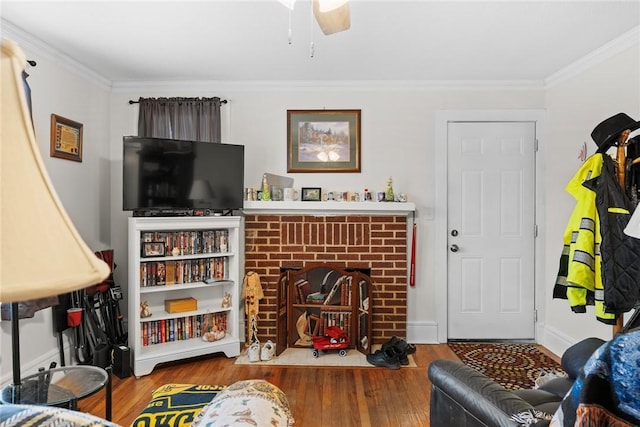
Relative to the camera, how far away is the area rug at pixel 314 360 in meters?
3.41

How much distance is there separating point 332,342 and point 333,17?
272 centimetres

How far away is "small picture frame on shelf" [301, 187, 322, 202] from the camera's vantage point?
12.8ft

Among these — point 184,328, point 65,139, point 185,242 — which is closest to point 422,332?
point 184,328

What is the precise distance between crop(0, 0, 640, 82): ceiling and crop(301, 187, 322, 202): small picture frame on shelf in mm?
1068

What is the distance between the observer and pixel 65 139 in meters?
3.29

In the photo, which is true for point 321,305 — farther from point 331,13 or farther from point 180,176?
point 331,13

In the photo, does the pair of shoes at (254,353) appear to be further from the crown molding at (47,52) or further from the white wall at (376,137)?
→ the crown molding at (47,52)

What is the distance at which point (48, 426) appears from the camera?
71 cm

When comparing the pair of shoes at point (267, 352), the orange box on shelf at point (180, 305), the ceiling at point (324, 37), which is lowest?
the pair of shoes at point (267, 352)

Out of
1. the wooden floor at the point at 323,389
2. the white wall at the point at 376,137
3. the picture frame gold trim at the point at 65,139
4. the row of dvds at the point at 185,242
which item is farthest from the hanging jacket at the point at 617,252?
the picture frame gold trim at the point at 65,139

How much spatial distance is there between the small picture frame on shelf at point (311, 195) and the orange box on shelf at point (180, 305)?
138 centimetres

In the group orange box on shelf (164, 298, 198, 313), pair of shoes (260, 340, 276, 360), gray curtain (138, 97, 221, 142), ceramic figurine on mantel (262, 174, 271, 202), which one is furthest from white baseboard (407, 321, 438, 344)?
gray curtain (138, 97, 221, 142)

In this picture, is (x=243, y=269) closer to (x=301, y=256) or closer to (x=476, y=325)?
(x=301, y=256)

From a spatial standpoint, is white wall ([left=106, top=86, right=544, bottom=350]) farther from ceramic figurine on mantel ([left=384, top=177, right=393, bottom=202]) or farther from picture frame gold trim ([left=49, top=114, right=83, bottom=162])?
picture frame gold trim ([left=49, top=114, right=83, bottom=162])
